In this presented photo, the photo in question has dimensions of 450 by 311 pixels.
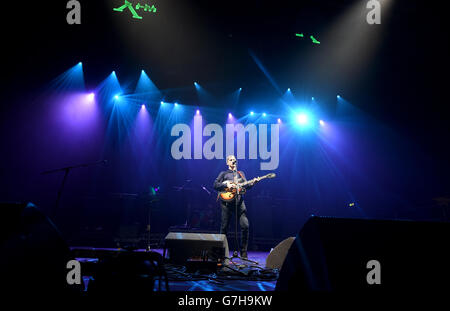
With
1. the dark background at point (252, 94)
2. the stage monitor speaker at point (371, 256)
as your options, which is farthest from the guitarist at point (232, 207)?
the stage monitor speaker at point (371, 256)

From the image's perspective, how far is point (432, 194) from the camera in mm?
9250

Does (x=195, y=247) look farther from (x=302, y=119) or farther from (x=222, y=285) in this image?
(x=302, y=119)

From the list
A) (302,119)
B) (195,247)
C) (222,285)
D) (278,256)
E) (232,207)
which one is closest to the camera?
(222,285)

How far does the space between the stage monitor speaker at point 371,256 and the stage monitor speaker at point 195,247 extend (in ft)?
8.83

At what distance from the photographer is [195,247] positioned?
13.6 ft

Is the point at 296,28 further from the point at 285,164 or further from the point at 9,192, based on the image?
the point at 9,192

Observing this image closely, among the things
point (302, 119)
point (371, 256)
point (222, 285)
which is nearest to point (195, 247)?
point (222, 285)

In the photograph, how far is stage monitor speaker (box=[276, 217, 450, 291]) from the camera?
4.14 ft

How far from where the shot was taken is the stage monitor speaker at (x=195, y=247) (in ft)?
13.1

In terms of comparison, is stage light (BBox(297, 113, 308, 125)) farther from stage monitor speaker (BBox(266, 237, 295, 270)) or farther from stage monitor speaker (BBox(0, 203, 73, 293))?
stage monitor speaker (BBox(0, 203, 73, 293))

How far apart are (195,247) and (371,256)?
320cm

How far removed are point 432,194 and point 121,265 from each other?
11.2 m

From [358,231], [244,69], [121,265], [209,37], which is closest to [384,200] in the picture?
[244,69]

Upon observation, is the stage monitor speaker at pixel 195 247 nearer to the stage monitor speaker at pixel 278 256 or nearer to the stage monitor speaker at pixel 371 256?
the stage monitor speaker at pixel 278 256
